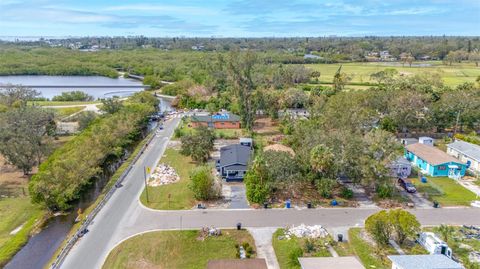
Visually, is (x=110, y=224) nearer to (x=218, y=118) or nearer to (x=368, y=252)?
(x=368, y=252)

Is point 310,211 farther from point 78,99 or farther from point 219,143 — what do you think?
point 78,99

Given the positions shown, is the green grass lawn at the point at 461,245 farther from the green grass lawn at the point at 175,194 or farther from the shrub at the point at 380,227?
the green grass lawn at the point at 175,194

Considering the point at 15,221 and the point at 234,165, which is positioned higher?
the point at 234,165

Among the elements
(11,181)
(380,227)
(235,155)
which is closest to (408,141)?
(235,155)

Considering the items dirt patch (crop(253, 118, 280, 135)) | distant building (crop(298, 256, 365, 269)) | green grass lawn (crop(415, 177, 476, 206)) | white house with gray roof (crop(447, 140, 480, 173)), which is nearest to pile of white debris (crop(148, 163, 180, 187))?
distant building (crop(298, 256, 365, 269))

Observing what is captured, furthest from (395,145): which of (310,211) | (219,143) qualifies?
(219,143)

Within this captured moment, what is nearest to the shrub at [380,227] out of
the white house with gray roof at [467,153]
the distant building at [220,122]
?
the white house with gray roof at [467,153]

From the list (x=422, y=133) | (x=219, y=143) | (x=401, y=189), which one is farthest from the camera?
(x=422, y=133)
